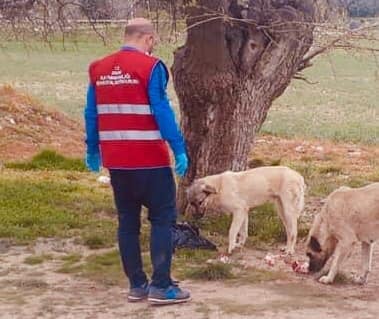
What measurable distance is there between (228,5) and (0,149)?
23.0ft

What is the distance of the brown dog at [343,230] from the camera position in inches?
318

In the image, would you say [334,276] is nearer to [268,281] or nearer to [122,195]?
[268,281]

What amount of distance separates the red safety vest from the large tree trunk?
3034mm

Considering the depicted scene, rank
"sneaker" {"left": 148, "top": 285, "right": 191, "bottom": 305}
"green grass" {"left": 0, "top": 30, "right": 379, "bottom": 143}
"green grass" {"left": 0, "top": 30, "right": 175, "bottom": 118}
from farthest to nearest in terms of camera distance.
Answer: "green grass" {"left": 0, "top": 30, "right": 175, "bottom": 118} → "green grass" {"left": 0, "top": 30, "right": 379, "bottom": 143} → "sneaker" {"left": 148, "top": 285, "right": 191, "bottom": 305}

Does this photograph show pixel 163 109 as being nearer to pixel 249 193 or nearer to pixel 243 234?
pixel 249 193

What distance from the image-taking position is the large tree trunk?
1017 centimetres

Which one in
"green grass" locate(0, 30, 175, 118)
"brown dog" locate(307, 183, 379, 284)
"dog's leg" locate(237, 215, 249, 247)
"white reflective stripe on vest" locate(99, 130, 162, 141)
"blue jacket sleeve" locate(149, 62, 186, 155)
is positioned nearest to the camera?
"blue jacket sleeve" locate(149, 62, 186, 155)

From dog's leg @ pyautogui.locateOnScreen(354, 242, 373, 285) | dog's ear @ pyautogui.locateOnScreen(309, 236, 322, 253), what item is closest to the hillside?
dog's ear @ pyautogui.locateOnScreen(309, 236, 322, 253)

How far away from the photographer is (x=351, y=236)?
26.8ft

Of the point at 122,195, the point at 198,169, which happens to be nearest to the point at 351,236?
the point at 122,195

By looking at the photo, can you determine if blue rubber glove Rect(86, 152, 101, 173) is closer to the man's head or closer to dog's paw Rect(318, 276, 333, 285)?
the man's head

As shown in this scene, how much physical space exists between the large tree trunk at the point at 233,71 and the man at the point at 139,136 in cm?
295

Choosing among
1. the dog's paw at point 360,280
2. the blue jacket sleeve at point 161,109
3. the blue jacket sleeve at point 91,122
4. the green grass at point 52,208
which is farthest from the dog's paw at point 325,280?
the green grass at point 52,208

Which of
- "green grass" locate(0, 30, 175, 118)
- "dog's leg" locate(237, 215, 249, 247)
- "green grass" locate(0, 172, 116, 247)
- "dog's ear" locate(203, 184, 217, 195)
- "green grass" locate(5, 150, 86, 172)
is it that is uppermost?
"dog's ear" locate(203, 184, 217, 195)
